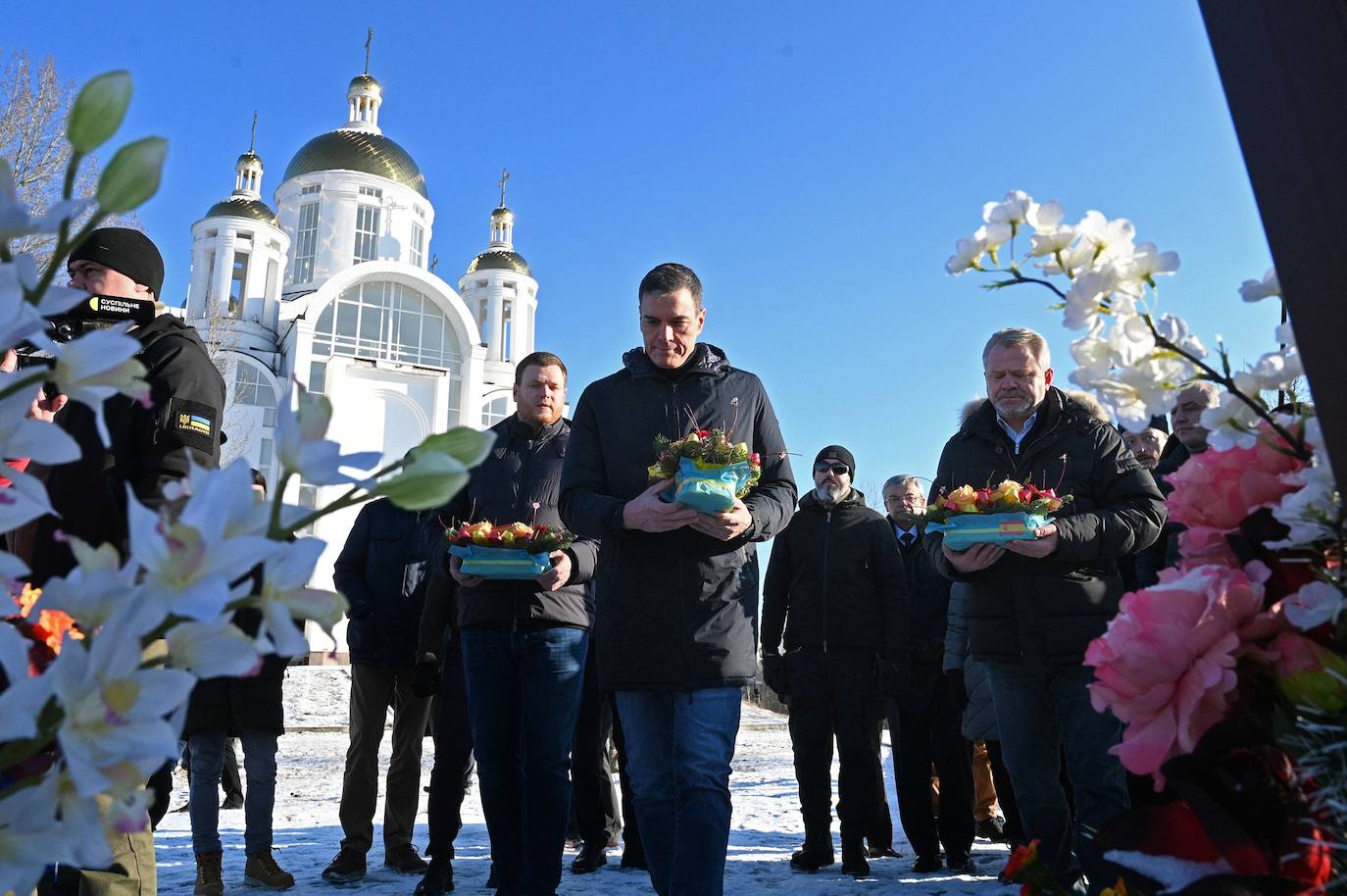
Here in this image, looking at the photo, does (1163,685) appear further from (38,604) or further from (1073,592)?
(1073,592)

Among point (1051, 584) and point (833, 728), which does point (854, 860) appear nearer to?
point (833, 728)

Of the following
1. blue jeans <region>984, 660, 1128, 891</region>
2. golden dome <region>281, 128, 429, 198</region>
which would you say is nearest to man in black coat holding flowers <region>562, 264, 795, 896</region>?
blue jeans <region>984, 660, 1128, 891</region>

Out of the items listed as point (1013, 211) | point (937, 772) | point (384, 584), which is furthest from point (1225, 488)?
point (384, 584)

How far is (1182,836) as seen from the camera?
3.01ft

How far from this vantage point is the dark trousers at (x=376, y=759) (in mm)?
5289

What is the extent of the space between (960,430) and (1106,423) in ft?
1.72

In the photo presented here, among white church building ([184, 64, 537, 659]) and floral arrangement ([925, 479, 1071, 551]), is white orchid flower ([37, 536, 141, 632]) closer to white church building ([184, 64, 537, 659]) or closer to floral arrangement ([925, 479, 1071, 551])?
floral arrangement ([925, 479, 1071, 551])

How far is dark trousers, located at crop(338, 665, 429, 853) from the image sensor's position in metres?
5.29

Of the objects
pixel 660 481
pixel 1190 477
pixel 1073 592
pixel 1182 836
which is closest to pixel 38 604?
pixel 1182 836

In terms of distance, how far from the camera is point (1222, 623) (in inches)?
38.1

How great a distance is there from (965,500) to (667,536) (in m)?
0.99

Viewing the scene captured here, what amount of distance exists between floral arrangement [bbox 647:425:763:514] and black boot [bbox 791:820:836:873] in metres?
2.65

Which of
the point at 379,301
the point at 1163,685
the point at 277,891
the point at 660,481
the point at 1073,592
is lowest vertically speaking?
the point at 277,891

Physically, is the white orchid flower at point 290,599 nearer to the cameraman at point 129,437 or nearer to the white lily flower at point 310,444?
the white lily flower at point 310,444
